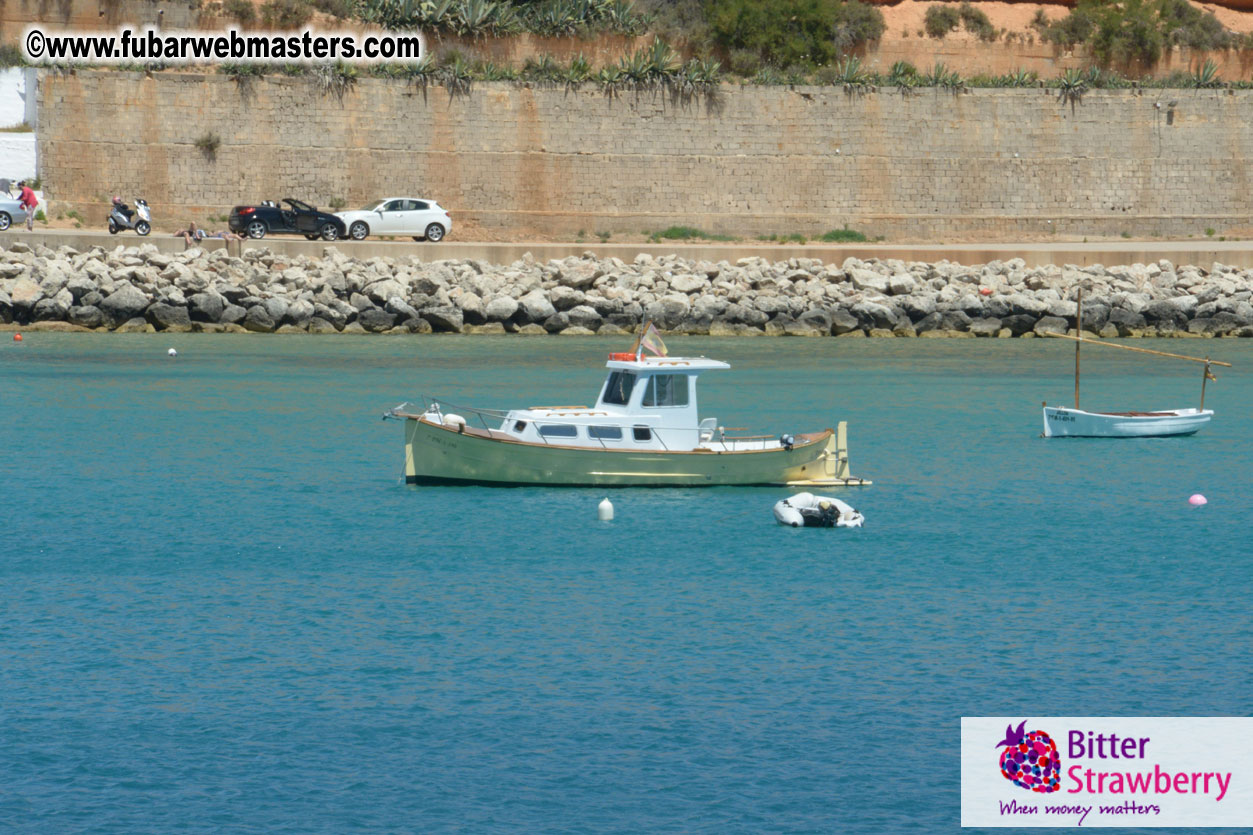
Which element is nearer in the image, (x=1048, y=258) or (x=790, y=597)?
(x=790, y=597)

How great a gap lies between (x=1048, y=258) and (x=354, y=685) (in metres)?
34.6

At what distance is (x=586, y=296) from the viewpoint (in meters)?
40.3

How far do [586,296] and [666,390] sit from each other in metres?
18.8

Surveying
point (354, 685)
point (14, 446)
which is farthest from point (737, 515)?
point (14, 446)

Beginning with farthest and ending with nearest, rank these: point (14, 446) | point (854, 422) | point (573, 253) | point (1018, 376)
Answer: point (573, 253), point (1018, 376), point (854, 422), point (14, 446)

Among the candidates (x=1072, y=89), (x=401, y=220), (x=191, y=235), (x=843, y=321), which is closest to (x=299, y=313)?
(x=191, y=235)

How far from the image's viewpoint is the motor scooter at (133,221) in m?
44.7

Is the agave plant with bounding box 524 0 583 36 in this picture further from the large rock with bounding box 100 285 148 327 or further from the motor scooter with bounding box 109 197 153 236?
the large rock with bounding box 100 285 148 327

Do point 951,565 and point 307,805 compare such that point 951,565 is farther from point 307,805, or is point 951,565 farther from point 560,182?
point 560,182

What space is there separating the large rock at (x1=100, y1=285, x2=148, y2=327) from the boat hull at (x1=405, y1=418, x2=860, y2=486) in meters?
18.7

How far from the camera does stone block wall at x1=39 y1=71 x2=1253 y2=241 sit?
48.5m

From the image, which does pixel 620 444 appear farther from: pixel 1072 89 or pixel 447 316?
pixel 1072 89

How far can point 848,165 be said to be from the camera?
169 feet

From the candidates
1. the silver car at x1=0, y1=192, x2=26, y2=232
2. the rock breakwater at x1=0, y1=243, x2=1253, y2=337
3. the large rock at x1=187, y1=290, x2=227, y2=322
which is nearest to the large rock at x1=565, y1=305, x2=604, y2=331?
the rock breakwater at x1=0, y1=243, x2=1253, y2=337
